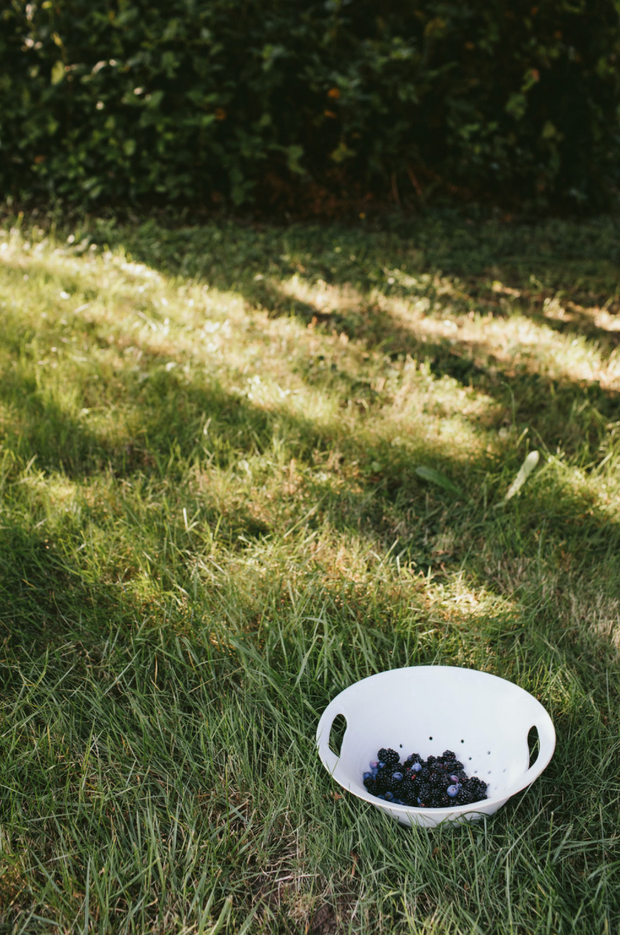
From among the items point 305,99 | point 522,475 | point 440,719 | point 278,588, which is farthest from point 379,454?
point 305,99

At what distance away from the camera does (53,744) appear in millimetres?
1605

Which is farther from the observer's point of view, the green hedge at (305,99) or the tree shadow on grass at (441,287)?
the green hedge at (305,99)

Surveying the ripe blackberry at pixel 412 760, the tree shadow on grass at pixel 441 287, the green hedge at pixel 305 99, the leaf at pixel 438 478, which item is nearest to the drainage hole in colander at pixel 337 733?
the ripe blackberry at pixel 412 760

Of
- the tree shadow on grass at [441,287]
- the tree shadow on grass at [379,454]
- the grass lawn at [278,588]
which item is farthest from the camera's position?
the tree shadow on grass at [441,287]

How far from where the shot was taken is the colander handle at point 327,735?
1.47m

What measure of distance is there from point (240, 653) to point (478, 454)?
140 centimetres

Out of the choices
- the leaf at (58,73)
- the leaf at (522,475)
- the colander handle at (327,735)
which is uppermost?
the leaf at (58,73)

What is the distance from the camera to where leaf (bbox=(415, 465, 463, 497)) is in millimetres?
2479

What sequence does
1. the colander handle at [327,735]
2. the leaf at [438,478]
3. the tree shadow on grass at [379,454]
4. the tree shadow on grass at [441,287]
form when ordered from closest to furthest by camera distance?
the colander handle at [327,735], the tree shadow on grass at [379,454], the leaf at [438,478], the tree shadow on grass at [441,287]

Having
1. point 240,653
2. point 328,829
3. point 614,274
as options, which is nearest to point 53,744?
point 240,653

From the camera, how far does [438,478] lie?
248cm

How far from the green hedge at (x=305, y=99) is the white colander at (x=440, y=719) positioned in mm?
5101

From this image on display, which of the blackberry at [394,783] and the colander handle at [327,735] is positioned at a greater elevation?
the colander handle at [327,735]

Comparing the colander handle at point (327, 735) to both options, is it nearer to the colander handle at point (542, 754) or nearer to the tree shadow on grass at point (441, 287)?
the colander handle at point (542, 754)
